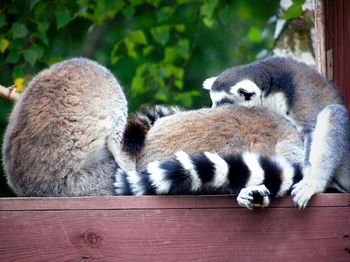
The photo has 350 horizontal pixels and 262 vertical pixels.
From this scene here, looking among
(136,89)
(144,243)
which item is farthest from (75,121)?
(136,89)

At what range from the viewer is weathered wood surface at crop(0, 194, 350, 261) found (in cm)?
349

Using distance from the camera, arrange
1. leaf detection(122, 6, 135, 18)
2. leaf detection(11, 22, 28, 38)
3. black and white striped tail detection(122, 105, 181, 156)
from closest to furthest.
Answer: black and white striped tail detection(122, 105, 181, 156) → leaf detection(11, 22, 28, 38) → leaf detection(122, 6, 135, 18)

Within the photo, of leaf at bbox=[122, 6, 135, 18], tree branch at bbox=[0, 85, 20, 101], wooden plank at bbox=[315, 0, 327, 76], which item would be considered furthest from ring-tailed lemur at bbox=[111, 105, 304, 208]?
leaf at bbox=[122, 6, 135, 18]

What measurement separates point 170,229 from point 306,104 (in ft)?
3.82

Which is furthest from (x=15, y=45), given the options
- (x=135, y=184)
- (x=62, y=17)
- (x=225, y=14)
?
(x=135, y=184)

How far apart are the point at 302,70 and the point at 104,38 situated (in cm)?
481

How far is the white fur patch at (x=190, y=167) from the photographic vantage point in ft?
11.9

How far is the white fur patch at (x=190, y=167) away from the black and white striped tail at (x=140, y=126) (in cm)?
43

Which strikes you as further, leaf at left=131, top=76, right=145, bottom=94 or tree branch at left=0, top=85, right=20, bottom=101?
leaf at left=131, top=76, right=145, bottom=94

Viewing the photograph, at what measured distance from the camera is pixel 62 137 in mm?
3869

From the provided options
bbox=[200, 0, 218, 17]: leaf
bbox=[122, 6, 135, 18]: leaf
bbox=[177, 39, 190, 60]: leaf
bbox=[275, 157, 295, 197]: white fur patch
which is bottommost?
bbox=[177, 39, 190, 60]: leaf

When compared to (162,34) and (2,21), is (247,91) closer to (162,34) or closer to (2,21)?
(2,21)

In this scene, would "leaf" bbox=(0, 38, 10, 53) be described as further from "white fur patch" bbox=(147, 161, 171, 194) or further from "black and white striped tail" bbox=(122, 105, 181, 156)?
"white fur patch" bbox=(147, 161, 171, 194)

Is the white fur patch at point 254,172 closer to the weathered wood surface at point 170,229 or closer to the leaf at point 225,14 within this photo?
the weathered wood surface at point 170,229
